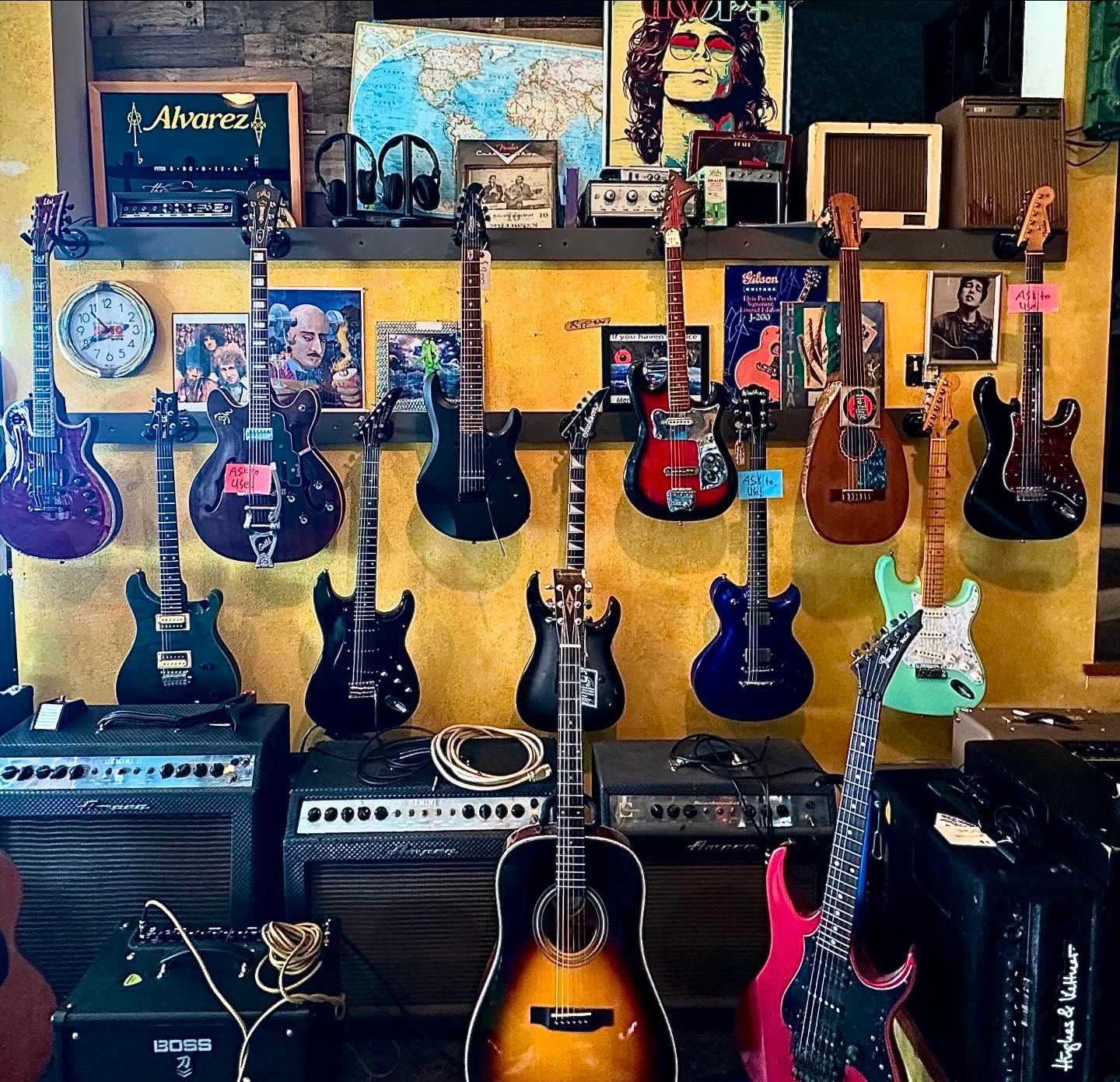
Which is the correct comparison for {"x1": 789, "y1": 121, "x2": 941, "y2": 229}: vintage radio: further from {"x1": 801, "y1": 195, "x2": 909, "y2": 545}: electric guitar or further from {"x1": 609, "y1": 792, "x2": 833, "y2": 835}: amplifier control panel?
{"x1": 609, "y1": 792, "x2": 833, "y2": 835}: amplifier control panel

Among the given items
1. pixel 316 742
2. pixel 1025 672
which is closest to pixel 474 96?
pixel 316 742

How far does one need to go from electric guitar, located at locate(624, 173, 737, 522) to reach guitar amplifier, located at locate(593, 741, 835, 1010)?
68cm

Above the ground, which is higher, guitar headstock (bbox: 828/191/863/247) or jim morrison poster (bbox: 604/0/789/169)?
jim morrison poster (bbox: 604/0/789/169)

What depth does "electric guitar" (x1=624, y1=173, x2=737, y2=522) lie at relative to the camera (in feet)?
7.96

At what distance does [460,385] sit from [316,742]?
100cm

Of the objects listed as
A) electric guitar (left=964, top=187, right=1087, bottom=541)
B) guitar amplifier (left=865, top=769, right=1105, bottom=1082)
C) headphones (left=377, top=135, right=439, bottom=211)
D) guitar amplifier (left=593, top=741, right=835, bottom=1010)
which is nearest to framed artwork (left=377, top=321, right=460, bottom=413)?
headphones (left=377, top=135, right=439, bottom=211)

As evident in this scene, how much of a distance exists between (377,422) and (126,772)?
0.98m

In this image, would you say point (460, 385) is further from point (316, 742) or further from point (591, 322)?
point (316, 742)

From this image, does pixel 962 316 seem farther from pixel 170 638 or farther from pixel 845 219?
pixel 170 638

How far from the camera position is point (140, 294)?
2.54 m

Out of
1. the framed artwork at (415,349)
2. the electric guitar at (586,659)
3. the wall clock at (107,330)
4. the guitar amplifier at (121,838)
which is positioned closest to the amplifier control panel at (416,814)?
the guitar amplifier at (121,838)

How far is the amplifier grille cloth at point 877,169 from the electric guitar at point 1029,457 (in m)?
0.29

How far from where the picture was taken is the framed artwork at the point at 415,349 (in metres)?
2.56

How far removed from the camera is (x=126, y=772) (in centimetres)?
216
